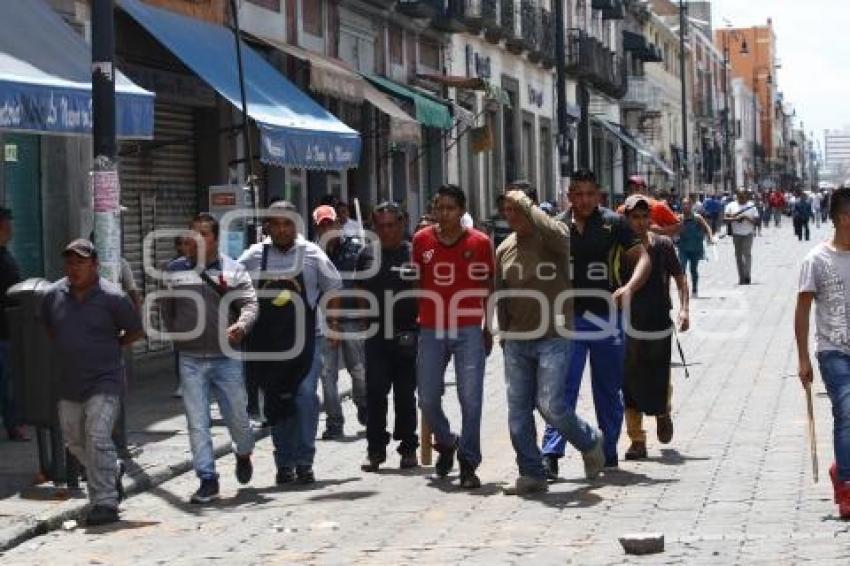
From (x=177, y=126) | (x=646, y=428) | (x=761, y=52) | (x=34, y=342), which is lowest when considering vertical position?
(x=646, y=428)

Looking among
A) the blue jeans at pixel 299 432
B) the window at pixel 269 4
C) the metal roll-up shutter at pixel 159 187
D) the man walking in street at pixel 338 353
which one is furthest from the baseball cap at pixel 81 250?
the window at pixel 269 4

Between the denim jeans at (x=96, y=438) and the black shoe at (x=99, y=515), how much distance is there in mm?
23

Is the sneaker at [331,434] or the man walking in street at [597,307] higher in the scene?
the man walking in street at [597,307]

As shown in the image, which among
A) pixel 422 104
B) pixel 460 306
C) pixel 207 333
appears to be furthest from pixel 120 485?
pixel 422 104

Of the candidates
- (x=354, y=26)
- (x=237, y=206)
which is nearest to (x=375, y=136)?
(x=354, y=26)

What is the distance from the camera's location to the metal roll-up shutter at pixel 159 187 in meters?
19.8

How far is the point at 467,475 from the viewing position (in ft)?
35.7

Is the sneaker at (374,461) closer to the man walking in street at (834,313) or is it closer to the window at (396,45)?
the man walking in street at (834,313)

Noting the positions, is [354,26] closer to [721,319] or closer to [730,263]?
[721,319]

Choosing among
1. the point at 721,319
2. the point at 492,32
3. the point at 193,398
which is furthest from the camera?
the point at 492,32

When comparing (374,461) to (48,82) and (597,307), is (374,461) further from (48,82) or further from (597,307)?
(48,82)

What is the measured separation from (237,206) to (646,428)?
17.5 ft

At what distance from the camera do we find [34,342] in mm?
10805

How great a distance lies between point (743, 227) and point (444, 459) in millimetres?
20345
